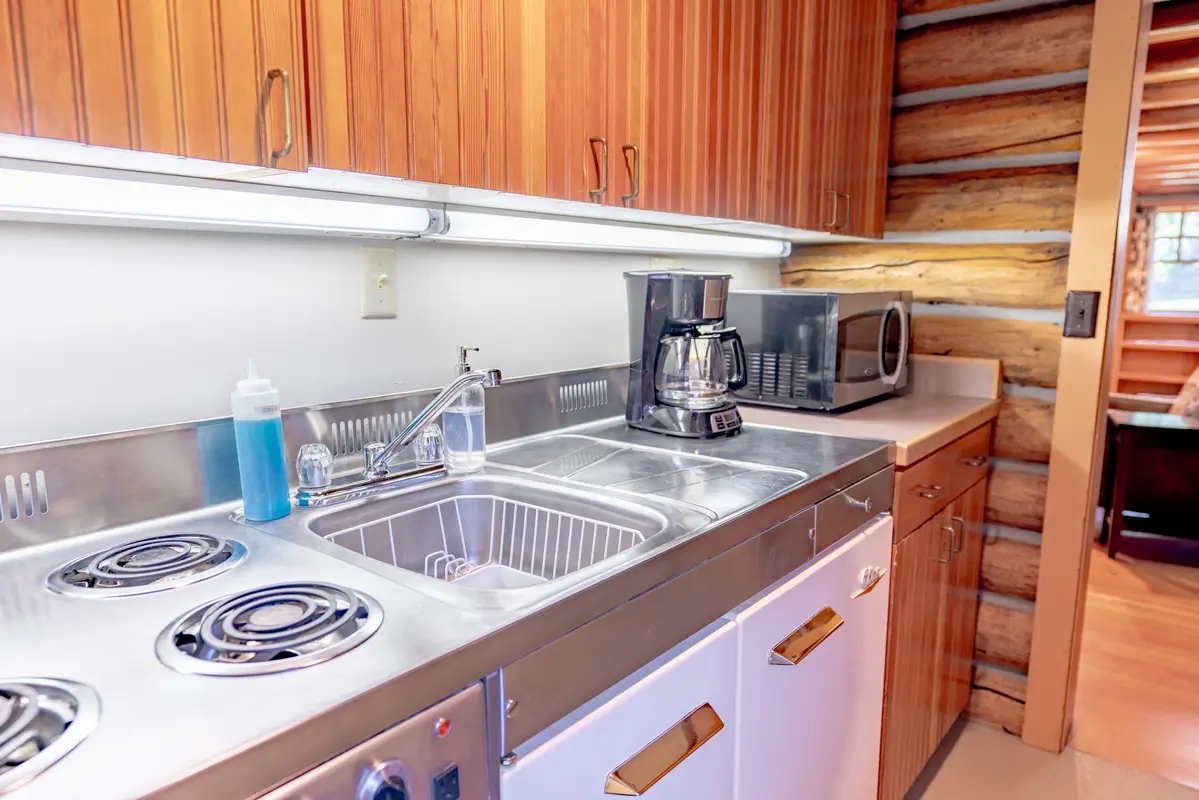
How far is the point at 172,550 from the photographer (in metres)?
0.95

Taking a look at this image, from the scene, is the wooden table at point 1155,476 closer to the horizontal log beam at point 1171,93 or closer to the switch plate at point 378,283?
the horizontal log beam at point 1171,93

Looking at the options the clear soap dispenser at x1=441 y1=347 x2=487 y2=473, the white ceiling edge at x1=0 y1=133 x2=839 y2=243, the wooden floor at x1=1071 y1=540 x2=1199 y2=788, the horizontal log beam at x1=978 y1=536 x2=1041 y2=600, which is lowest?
the wooden floor at x1=1071 y1=540 x2=1199 y2=788

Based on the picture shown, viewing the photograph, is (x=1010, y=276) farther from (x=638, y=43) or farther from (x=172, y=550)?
(x=172, y=550)

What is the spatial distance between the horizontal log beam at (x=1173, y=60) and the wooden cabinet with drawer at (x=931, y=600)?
1.80 m

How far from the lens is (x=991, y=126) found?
2.25m

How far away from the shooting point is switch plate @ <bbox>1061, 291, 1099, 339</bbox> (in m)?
2.07

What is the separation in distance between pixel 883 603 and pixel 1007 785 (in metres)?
0.91

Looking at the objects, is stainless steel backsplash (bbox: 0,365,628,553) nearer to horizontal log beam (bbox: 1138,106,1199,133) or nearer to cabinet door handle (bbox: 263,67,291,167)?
cabinet door handle (bbox: 263,67,291,167)

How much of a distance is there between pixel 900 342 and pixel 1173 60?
6.03ft

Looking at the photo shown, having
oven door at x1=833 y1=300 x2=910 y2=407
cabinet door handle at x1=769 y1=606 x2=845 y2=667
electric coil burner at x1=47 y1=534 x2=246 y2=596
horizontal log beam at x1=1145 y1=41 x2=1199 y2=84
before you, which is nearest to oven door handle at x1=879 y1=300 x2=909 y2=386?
oven door at x1=833 y1=300 x2=910 y2=407

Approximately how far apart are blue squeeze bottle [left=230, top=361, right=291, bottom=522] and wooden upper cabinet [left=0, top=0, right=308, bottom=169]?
35cm

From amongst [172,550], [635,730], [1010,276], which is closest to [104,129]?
[172,550]

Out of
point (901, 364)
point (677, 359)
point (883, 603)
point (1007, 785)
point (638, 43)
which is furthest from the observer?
point (901, 364)

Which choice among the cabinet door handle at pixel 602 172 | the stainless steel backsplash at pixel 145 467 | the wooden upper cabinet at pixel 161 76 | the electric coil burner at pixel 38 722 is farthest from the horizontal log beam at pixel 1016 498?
the electric coil burner at pixel 38 722
